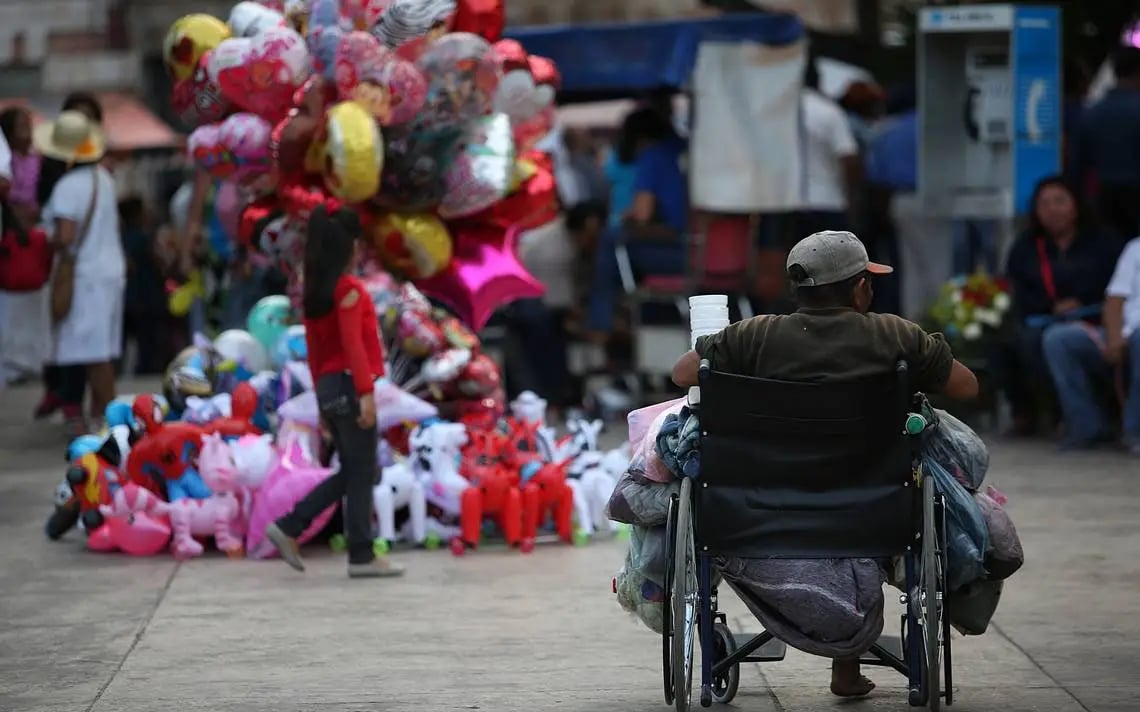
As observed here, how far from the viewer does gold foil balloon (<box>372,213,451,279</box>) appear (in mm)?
9961

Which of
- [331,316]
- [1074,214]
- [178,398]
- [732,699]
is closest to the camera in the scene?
[732,699]

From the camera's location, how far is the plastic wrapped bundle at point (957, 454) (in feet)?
19.1

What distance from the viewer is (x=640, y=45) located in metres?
13.8

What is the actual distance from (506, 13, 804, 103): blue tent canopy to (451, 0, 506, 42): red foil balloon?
10.8 feet

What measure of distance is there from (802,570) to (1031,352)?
6.97 metres

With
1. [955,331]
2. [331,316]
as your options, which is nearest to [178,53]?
[331,316]

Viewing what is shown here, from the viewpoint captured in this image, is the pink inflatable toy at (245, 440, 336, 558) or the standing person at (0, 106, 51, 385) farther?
the standing person at (0, 106, 51, 385)

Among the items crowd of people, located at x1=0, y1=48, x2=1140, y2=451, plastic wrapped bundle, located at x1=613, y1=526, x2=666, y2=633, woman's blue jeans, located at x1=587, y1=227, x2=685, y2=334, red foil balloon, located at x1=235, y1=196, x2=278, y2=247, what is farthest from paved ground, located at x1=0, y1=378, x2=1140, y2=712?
woman's blue jeans, located at x1=587, y1=227, x2=685, y2=334

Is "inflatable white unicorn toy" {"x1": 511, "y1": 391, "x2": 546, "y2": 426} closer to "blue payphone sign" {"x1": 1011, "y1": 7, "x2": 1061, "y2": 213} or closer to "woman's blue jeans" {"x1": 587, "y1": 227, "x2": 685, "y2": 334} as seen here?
"woman's blue jeans" {"x1": 587, "y1": 227, "x2": 685, "y2": 334}

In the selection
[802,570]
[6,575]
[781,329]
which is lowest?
[6,575]

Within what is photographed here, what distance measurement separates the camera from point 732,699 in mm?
6102

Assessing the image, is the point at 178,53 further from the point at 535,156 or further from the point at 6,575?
the point at 6,575

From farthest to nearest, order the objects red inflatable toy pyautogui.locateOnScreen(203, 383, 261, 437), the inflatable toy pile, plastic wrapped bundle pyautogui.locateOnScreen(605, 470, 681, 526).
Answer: red inflatable toy pyautogui.locateOnScreen(203, 383, 261, 437) < the inflatable toy pile < plastic wrapped bundle pyautogui.locateOnScreen(605, 470, 681, 526)

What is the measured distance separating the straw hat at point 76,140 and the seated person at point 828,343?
24.9 ft
